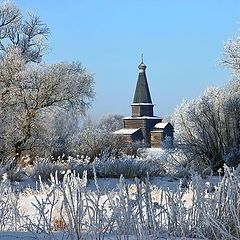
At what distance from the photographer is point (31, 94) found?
2406 centimetres

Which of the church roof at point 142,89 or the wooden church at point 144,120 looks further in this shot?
the church roof at point 142,89

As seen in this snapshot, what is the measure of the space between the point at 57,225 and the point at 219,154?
582 inches

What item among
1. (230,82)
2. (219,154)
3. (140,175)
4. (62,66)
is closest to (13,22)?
(62,66)

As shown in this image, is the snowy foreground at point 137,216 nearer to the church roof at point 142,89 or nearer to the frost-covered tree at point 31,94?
the frost-covered tree at point 31,94

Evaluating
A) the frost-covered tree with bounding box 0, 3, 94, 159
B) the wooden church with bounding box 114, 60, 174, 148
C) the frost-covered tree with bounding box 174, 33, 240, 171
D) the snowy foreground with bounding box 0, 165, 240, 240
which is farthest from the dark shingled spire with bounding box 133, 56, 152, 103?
the snowy foreground with bounding box 0, 165, 240, 240

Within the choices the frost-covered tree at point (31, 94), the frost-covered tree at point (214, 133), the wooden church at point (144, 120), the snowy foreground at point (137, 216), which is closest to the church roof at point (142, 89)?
the wooden church at point (144, 120)

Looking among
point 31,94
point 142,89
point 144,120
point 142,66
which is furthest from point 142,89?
point 31,94

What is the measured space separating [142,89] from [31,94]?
4074cm

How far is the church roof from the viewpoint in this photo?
63625 mm

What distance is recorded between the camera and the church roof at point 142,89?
63625 millimetres

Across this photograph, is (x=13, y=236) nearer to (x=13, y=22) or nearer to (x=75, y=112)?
(x=75, y=112)

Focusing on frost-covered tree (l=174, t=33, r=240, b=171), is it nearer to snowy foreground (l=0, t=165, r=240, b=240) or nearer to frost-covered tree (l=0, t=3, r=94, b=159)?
frost-covered tree (l=0, t=3, r=94, b=159)

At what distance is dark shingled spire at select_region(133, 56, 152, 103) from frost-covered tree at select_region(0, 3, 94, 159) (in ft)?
122

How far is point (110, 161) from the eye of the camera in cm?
1546
